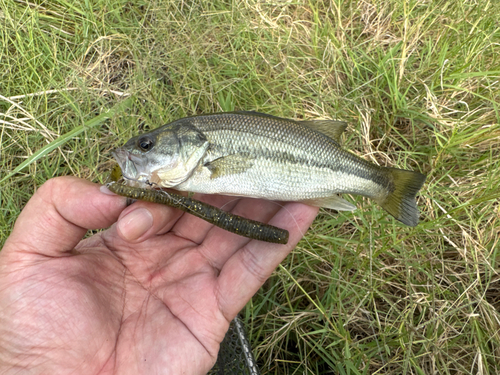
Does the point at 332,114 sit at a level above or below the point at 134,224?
below

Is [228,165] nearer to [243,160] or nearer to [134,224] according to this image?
[243,160]

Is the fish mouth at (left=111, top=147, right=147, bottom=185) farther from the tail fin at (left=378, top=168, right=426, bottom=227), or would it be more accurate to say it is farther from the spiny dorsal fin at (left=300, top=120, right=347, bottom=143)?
the tail fin at (left=378, top=168, right=426, bottom=227)

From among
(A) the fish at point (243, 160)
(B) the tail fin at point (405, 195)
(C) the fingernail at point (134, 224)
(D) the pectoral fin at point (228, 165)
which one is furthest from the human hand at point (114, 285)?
(B) the tail fin at point (405, 195)

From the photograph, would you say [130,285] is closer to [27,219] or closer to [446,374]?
[27,219]

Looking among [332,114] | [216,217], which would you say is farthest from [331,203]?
[332,114]

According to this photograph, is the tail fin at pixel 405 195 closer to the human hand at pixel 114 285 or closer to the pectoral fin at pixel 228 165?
the human hand at pixel 114 285

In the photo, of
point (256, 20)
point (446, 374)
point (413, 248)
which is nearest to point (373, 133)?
point (413, 248)

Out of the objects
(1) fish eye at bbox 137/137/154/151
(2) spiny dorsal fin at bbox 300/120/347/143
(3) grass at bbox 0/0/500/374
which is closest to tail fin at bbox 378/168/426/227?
(3) grass at bbox 0/0/500/374
